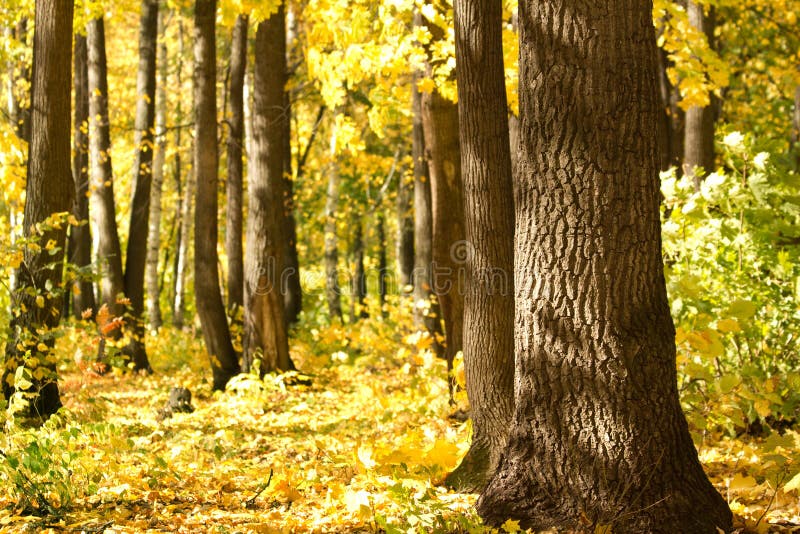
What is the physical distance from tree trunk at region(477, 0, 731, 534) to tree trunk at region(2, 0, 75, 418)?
5128 millimetres

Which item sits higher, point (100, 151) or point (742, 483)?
point (100, 151)

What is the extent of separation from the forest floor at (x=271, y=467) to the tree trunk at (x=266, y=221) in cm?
56

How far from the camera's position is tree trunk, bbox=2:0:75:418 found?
736cm

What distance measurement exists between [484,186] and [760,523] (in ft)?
8.55

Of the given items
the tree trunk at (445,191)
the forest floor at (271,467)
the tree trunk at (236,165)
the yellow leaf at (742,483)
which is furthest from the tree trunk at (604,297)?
the tree trunk at (236,165)

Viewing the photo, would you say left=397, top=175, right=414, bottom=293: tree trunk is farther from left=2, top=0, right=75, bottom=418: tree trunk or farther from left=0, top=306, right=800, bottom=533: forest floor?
left=2, top=0, right=75, bottom=418: tree trunk

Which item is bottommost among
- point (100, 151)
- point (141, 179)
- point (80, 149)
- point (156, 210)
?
point (156, 210)

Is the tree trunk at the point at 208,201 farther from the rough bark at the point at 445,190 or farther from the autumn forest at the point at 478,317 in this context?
the rough bark at the point at 445,190

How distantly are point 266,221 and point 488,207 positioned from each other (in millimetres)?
5878

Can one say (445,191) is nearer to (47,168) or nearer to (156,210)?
(47,168)

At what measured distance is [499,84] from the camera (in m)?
5.35

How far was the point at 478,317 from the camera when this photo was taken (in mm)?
5422

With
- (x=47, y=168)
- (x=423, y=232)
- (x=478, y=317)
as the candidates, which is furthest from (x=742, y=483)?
(x=423, y=232)

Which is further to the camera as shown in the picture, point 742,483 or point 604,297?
point 742,483
